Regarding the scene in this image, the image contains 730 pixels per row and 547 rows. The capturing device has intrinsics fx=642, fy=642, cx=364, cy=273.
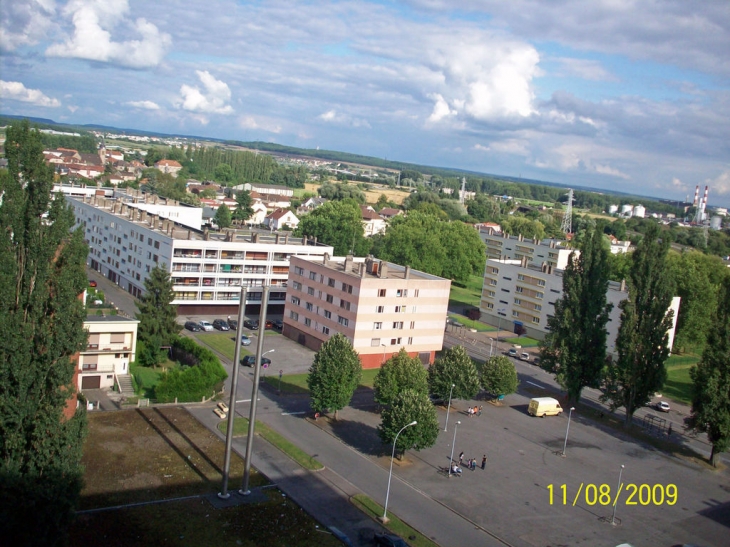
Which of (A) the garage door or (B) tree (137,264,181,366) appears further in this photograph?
(B) tree (137,264,181,366)

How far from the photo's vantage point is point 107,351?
40.7 meters

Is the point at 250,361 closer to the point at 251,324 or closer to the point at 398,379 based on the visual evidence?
the point at 251,324

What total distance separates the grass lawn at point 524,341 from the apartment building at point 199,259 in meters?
20.4

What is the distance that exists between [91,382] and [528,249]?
6537cm

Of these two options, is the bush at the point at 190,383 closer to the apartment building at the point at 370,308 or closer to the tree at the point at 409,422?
the tree at the point at 409,422

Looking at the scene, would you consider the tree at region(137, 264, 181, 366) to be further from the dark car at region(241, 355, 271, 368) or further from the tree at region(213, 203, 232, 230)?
the tree at region(213, 203, 232, 230)

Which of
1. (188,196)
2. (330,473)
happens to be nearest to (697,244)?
(188,196)

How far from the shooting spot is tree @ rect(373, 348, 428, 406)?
3725cm

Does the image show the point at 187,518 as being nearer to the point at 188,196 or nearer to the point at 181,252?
the point at 181,252

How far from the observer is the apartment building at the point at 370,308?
161 feet

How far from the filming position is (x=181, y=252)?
191 feet

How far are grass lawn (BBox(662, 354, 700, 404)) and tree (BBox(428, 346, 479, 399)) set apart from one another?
2172 cm

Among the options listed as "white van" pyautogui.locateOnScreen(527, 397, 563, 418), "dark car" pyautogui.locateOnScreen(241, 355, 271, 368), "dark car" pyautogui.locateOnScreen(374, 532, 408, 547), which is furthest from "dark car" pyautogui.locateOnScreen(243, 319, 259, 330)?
"dark car" pyautogui.locateOnScreen(374, 532, 408, 547)
